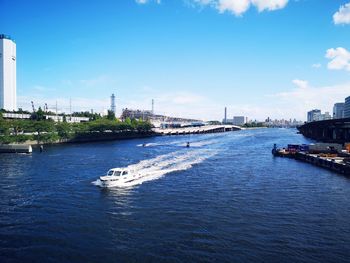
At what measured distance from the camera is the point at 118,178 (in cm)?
3831

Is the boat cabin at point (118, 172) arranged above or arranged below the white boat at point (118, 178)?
above

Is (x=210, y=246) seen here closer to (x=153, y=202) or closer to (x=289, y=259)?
(x=289, y=259)

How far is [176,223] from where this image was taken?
2544 cm

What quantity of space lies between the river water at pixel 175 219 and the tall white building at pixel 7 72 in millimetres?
110274

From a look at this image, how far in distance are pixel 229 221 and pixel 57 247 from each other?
12112 millimetres

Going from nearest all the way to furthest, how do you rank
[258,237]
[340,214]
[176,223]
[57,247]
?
[57,247] < [258,237] < [176,223] < [340,214]

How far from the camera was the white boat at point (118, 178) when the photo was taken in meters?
37.4

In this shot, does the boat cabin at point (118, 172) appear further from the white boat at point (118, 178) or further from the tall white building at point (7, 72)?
the tall white building at point (7, 72)

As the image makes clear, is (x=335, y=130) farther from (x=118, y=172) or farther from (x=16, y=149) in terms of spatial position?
(x=118, y=172)

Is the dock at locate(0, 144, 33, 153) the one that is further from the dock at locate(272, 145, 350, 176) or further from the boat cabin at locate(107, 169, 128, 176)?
the dock at locate(272, 145, 350, 176)

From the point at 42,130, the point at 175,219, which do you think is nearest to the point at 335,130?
the point at 42,130

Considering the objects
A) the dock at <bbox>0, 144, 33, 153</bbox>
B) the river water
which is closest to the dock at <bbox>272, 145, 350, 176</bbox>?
the river water

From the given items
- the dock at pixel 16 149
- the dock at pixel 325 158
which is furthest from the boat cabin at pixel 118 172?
the dock at pixel 16 149

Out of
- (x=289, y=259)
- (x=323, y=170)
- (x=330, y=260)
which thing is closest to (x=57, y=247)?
(x=289, y=259)
